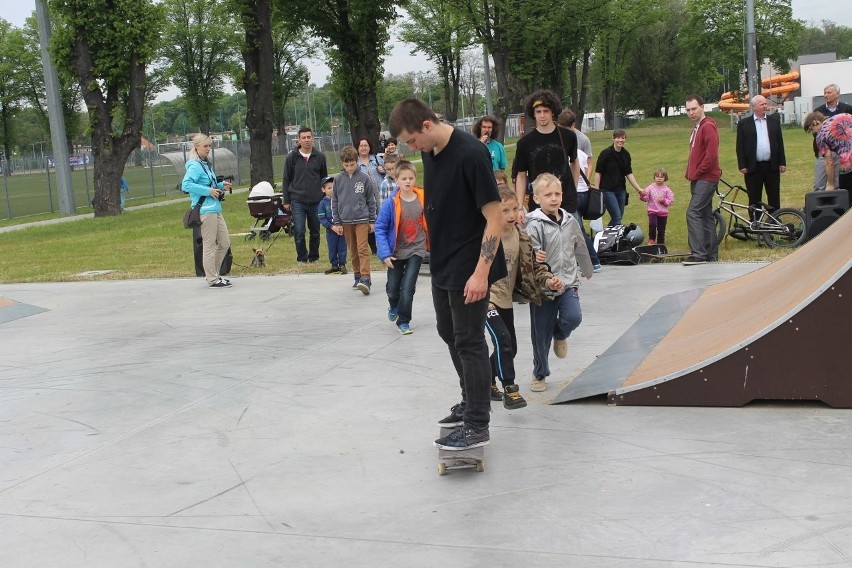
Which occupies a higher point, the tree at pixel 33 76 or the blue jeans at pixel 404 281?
the tree at pixel 33 76

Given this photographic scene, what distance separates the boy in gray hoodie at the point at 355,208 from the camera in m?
11.0

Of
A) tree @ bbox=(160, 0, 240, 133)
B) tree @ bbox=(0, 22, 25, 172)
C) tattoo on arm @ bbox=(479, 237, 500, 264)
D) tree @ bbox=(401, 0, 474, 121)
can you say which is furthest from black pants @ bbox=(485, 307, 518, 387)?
tree @ bbox=(0, 22, 25, 172)

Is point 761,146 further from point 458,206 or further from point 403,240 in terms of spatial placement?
point 458,206

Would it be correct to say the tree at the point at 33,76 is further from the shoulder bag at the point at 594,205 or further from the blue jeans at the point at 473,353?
the blue jeans at the point at 473,353

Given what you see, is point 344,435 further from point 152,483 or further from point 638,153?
point 638,153

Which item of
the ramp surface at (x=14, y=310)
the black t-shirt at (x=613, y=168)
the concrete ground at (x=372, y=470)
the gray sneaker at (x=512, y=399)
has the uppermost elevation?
the black t-shirt at (x=613, y=168)

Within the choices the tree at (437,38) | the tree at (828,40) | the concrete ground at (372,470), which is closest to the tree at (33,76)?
the tree at (437,38)

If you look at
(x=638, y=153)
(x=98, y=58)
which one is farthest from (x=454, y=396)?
(x=638, y=153)

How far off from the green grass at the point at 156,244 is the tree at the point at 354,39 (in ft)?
28.3

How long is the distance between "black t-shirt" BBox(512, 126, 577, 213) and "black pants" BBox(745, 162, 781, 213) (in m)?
4.91

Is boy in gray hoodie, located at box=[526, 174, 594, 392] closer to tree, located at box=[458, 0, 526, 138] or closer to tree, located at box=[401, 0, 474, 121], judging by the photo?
tree, located at box=[458, 0, 526, 138]

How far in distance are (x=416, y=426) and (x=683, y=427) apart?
162 cm

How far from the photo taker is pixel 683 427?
556 cm

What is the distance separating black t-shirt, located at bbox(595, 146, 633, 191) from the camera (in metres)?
13.3
